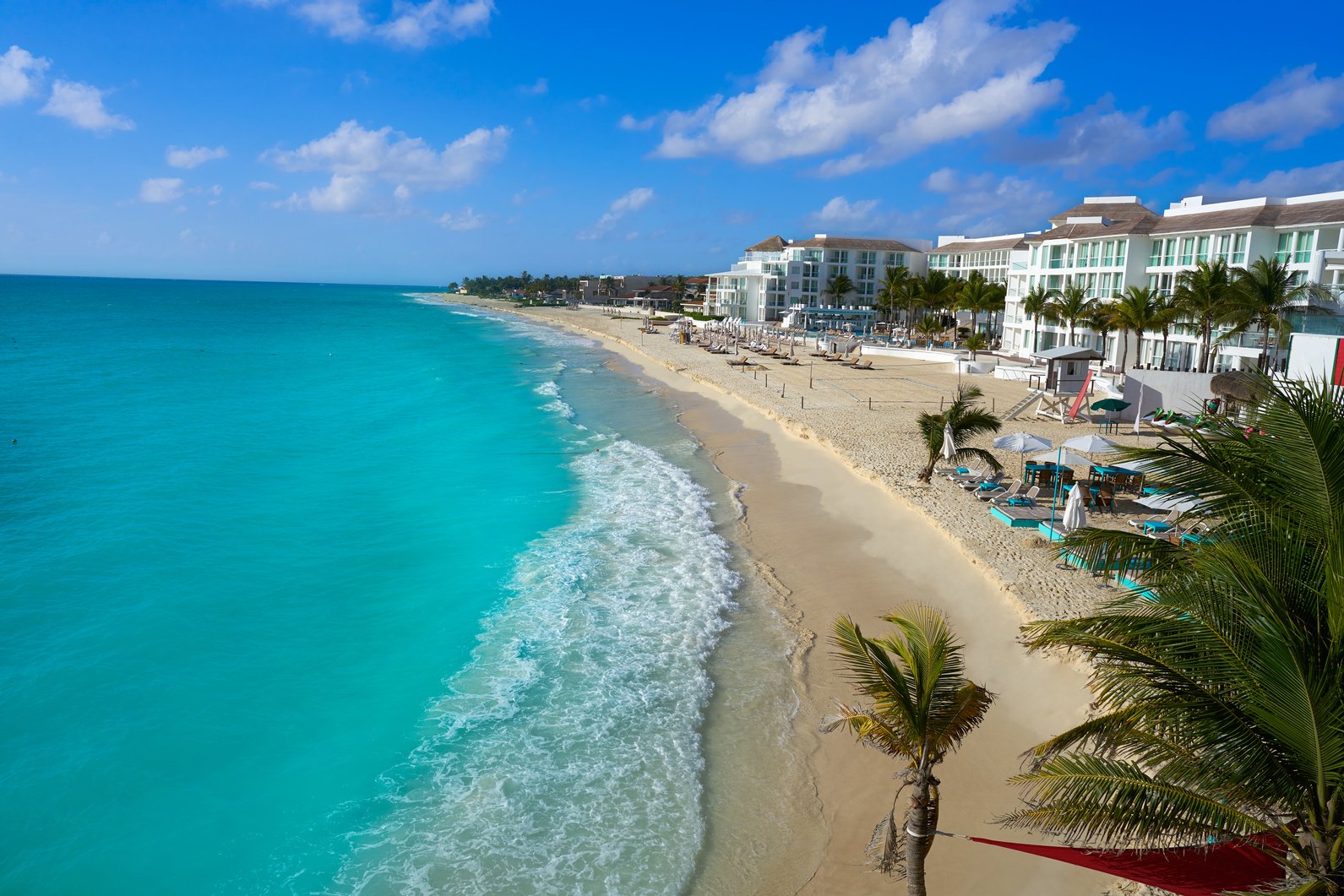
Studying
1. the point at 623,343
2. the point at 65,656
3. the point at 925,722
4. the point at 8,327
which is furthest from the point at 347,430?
the point at 8,327

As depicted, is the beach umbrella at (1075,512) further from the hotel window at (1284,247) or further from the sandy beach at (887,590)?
the hotel window at (1284,247)

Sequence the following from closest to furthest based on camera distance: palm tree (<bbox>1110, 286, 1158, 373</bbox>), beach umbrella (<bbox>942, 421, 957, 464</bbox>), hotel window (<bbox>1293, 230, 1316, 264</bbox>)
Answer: beach umbrella (<bbox>942, 421, 957, 464</bbox>)
hotel window (<bbox>1293, 230, 1316, 264</bbox>)
palm tree (<bbox>1110, 286, 1158, 373</bbox>)

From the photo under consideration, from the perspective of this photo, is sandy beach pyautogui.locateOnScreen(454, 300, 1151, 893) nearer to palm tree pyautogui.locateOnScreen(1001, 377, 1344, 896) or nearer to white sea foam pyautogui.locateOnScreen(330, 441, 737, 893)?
white sea foam pyautogui.locateOnScreen(330, 441, 737, 893)

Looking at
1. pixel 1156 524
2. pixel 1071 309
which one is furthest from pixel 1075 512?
pixel 1071 309

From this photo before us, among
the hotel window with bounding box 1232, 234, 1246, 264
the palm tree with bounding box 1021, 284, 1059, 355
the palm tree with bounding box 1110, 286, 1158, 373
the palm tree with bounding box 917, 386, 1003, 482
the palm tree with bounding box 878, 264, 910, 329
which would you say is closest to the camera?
the palm tree with bounding box 917, 386, 1003, 482

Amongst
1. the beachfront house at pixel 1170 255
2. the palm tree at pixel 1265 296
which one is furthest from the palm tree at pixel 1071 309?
the palm tree at pixel 1265 296

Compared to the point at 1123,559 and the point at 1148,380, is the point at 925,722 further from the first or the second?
the point at 1148,380

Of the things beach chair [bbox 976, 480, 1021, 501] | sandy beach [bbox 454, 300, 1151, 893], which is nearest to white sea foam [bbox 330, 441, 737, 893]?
sandy beach [bbox 454, 300, 1151, 893]
